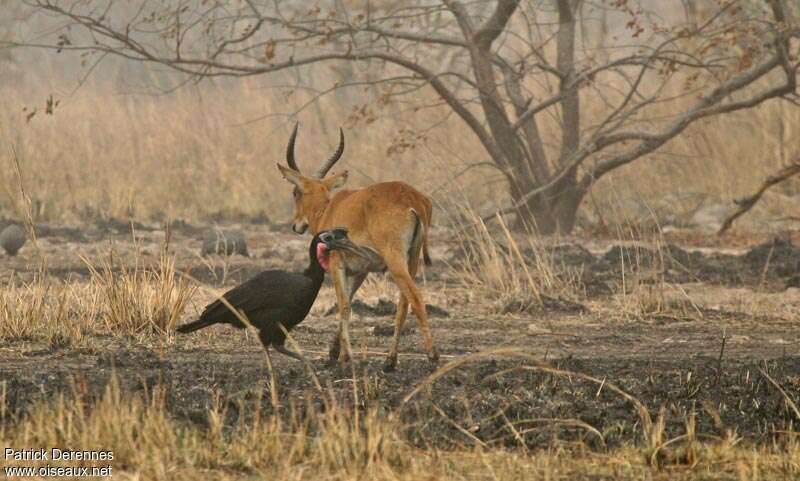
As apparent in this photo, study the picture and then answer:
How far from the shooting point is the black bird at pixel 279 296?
7285mm

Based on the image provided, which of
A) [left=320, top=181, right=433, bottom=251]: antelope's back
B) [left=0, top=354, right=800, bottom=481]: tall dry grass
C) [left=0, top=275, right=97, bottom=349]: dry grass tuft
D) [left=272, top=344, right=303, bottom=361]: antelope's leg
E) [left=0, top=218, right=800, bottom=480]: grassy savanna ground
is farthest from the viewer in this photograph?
[left=0, top=275, right=97, bottom=349]: dry grass tuft

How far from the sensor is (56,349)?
8.01 meters

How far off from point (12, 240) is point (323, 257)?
21.9 ft

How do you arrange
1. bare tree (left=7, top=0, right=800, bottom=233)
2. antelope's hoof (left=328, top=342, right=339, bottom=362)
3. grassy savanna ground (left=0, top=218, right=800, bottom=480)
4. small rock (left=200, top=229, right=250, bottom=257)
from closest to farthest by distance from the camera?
grassy savanna ground (left=0, top=218, right=800, bottom=480) < antelope's hoof (left=328, top=342, right=339, bottom=362) < bare tree (left=7, top=0, right=800, bottom=233) < small rock (left=200, top=229, right=250, bottom=257)

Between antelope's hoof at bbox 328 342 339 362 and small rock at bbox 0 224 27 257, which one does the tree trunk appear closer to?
small rock at bbox 0 224 27 257

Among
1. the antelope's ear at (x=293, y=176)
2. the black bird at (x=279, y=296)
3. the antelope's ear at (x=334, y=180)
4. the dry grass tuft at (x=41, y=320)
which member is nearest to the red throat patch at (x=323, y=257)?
the black bird at (x=279, y=296)

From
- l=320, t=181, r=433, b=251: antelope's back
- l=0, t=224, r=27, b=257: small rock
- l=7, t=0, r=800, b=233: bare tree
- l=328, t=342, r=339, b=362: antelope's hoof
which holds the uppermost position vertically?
l=7, t=0, r=800, b=233: bare tree

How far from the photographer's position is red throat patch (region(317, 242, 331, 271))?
7391 millimetres

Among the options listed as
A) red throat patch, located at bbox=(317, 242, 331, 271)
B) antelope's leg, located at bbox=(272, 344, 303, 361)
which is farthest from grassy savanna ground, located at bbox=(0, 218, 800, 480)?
red throat patch, located at bbox=(317, 242, 331, 271)

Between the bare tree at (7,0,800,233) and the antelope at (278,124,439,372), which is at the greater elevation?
the bare tree at (7,0,800,233)

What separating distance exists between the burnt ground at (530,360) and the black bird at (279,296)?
0.25 metres

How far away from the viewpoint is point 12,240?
522 inches

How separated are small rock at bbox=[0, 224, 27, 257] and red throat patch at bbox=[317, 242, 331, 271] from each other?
21.8 ft

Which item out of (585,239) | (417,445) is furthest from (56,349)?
(585,239)
